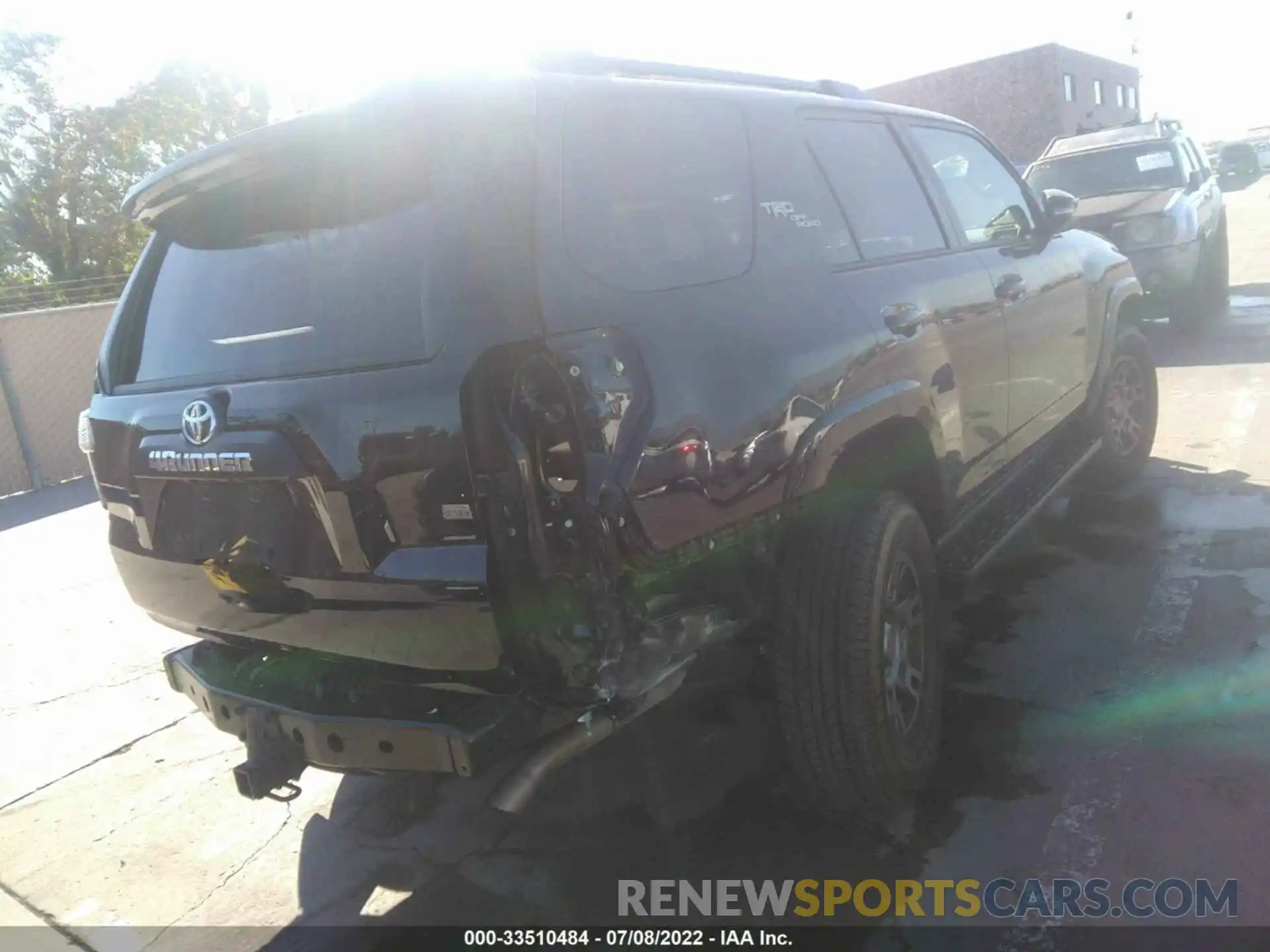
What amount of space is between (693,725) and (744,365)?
1757 mm

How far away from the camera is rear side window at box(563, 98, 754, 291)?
88.1 inches

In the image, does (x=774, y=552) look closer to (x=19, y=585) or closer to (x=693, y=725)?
(x=693, y=725)

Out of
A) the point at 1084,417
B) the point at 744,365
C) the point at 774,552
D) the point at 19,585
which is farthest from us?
the point at 19,585

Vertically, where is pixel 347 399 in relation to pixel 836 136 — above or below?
below

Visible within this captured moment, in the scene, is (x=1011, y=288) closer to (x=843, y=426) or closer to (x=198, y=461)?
(x=843, y=426)

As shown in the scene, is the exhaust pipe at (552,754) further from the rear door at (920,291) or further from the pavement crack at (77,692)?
the pavement crack at (77,692)

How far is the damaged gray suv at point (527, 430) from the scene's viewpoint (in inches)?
81.6

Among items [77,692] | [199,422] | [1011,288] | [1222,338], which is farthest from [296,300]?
[1222,338]

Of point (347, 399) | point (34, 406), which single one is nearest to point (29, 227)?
point (34, 406)

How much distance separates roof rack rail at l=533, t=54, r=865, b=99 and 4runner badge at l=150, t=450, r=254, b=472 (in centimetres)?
112

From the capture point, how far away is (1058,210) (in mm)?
4461

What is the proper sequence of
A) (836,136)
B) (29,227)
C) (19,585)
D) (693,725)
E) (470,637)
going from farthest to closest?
(29,227), (19,585), (693,725), (836,136), (470,637)

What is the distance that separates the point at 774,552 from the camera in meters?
2.64

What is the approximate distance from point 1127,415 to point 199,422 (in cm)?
499
